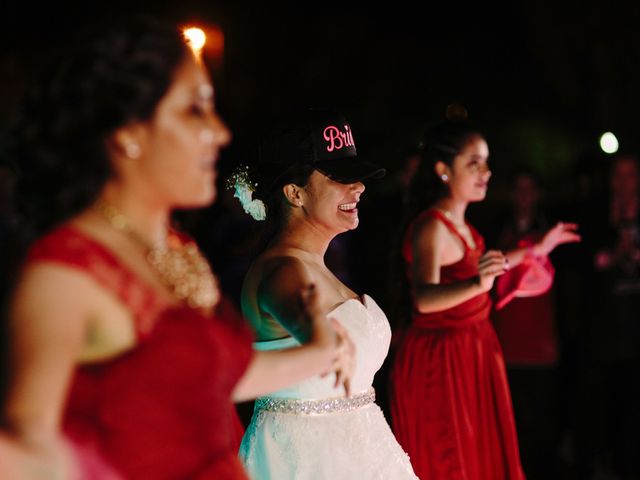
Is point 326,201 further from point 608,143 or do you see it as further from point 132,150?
point 608,143

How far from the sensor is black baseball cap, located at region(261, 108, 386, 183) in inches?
121

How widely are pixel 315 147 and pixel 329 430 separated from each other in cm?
92

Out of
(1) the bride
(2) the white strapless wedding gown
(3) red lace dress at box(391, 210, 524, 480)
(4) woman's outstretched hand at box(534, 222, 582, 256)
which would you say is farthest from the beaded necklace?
(4) woman's outstretched hand at box(534, 222, 582, 256)

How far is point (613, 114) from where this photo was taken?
14492mm

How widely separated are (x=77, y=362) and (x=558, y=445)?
5351mm

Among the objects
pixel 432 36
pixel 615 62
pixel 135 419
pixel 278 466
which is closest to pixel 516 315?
pixel 278 466

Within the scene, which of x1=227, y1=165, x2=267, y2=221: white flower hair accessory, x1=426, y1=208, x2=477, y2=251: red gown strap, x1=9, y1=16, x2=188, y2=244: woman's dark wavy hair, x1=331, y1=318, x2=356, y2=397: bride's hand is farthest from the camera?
x1=426, y1=208, x2=477, y2=251: red gown strap

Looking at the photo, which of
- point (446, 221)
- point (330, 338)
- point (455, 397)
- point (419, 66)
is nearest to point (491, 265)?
point (446, 221)

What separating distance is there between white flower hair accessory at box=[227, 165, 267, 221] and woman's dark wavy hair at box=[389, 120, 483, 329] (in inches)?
53.5

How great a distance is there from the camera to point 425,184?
14.8 feet

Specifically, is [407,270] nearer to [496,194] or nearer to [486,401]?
[486,401]

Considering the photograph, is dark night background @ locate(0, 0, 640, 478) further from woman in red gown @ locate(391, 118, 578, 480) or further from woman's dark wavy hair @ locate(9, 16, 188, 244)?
woman's dark wavy hair @ locate(9, 16, 188, 244)

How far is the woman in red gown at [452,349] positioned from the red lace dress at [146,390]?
7.49 feet

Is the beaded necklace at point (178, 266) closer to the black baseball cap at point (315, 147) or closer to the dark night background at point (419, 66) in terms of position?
the black baseball cap at point (315, 147)
